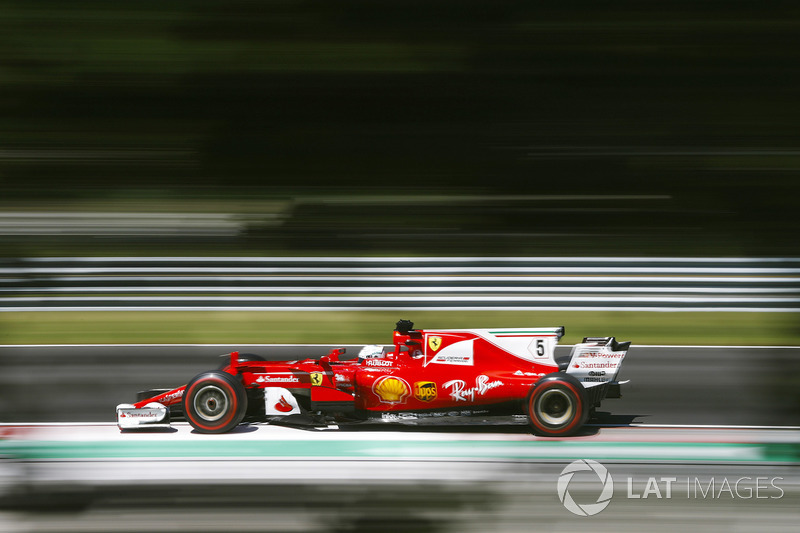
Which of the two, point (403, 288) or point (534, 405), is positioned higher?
point (403, 288)

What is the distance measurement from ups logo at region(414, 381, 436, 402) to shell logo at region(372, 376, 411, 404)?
2.2 inches

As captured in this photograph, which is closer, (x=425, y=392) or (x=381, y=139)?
(x=381, y=139)

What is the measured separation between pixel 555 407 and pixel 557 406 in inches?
0.6

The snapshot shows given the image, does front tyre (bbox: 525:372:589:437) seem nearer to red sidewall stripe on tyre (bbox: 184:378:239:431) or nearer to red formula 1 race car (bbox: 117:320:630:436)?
red formula 1 race car (bbox: 117:320:630:436)

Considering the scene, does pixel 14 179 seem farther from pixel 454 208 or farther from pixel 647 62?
pixel 647 62

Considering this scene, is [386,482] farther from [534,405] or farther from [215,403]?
[215,403]

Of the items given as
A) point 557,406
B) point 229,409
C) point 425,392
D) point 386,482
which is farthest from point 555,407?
point 386,482

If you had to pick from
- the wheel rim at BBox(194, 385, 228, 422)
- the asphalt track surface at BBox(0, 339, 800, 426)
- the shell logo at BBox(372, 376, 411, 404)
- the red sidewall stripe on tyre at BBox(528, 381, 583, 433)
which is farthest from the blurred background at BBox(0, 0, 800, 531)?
the asphalt track surface at BBox(0, 339, 800, 426)

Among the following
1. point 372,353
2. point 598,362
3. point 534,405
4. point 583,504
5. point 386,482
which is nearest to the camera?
point 386,482

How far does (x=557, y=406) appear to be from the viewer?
4.43 metres

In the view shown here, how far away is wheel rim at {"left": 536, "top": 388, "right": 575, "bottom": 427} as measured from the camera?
172 inches

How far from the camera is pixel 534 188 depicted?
218 cm

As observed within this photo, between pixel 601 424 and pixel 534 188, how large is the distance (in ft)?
9.78

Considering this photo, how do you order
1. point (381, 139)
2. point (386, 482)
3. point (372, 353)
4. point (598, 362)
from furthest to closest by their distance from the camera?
1. point (372, 353)
2. point (598, 362)
3. point (381, 139)
4. point (386, 482)
